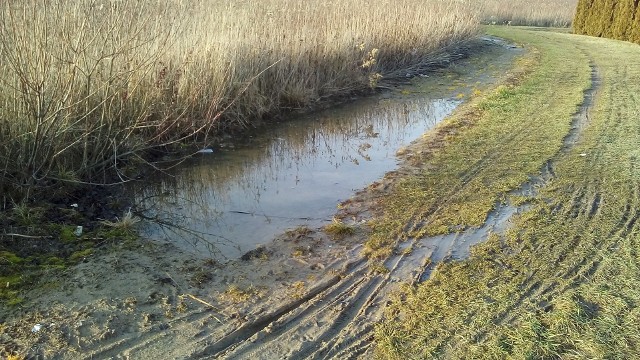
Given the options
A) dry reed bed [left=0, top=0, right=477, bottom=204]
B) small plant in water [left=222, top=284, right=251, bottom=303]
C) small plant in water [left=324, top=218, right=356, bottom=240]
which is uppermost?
dry reed bed [left=0, top=0, right=477, bottom=204]

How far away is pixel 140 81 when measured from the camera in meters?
5.63

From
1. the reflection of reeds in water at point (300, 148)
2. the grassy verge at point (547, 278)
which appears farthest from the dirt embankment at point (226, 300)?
the reflection of reeds in water at point (300, 148)

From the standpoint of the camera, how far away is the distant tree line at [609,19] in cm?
1781

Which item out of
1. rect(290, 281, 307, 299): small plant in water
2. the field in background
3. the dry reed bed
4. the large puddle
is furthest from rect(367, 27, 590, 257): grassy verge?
the field in background

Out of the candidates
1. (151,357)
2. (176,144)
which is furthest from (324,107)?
(151,357)

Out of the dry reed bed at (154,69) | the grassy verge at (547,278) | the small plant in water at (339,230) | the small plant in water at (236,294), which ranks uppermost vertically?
the dry reed bed at (154,69)

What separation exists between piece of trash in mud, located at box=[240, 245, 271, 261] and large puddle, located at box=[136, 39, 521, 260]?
0.10 meters

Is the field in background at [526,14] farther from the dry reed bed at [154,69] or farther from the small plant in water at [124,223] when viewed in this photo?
the small plant in water at [124,223]

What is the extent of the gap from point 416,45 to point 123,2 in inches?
339

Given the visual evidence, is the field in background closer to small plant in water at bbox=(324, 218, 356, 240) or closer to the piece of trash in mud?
small plant in water at bbox=(324, 218, 356, 240)

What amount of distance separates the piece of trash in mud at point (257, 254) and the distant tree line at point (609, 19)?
59.9 feet

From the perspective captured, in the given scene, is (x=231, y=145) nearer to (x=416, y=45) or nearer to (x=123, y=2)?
(x=123, y=2)

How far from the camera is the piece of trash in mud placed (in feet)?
12.9

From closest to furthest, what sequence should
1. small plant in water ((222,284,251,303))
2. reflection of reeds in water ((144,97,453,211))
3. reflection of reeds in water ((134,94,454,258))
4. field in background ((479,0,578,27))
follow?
small plant in water ((222,284,251,303)), reflection of reeds in water ((134,94,454,258)), reflection of reeds in water ((144,97,453,211)), field in background ((479,0,578,27))
